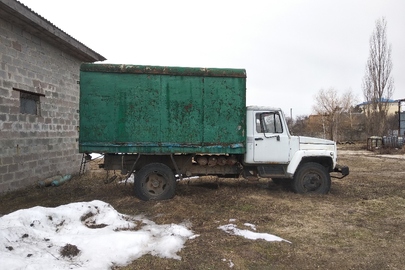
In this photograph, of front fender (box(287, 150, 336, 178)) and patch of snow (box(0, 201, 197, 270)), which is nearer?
patch of snow (box(0, 201, 197, 270))

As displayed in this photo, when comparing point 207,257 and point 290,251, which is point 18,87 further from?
point 290,251

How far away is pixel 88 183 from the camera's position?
30.4 ft

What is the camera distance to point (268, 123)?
7570 millimetres

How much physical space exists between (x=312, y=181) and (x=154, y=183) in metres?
3.98

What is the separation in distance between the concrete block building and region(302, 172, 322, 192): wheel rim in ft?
24.2

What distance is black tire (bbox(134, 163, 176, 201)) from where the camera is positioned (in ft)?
23.3

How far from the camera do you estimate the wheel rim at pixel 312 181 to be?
7.73 meters

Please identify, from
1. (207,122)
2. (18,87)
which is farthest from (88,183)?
(207,122)

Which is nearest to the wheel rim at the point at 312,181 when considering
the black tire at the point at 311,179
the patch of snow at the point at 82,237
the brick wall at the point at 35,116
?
the black tire at the point at 311,179

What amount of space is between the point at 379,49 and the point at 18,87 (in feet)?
116

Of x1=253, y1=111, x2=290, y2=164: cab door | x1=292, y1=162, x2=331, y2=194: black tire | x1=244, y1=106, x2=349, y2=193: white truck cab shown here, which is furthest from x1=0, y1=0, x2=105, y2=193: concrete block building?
x1=292, y1=162, x2=331, y2=194: black tire

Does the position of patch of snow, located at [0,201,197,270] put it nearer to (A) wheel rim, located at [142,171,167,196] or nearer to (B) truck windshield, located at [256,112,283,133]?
(A) wheel rim, located at [142,171,167,196]

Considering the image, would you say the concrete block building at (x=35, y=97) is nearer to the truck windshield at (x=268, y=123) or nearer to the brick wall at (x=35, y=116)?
the brick wall at (x=35, y=116)

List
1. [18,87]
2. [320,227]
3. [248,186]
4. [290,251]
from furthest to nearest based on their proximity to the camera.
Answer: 1. [248,186]
2. [18,87]
3. [320,227]
4. [290,251]
